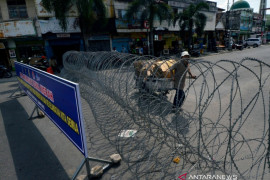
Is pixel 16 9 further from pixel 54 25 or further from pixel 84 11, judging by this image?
pixel 84 11

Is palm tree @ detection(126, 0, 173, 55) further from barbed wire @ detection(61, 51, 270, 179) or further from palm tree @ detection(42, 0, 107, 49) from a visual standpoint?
barbed wire @ detection(61, 51, 270, 179)

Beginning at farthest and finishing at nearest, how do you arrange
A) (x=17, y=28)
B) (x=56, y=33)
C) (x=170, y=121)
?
(x=56, y=33), (x=17, y=28), (x=170, y=121)

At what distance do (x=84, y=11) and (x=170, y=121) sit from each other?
12151 mm

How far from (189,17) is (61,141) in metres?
20.7

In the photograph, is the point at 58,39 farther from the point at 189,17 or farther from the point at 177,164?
the point at 177,164

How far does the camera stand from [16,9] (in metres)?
15.5

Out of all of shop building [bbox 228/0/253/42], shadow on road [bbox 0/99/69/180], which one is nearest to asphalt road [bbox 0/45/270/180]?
shadow on road [bbox 0/99/69/180]

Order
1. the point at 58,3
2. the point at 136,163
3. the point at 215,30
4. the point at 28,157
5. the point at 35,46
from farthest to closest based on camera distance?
the point at 215,30 < the point at 35,46 < the point at 58,3 < the point at 28,157 < the point at 136,163

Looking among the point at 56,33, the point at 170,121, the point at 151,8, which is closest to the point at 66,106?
the point at 170,121

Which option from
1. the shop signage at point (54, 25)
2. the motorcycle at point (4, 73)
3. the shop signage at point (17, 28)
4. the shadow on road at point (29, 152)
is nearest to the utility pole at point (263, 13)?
the shop signage at point (54, 25)

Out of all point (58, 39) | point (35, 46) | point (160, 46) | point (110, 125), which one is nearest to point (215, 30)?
point (160, 46)

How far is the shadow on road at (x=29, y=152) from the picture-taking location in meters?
3.17

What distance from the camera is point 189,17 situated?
20.7m

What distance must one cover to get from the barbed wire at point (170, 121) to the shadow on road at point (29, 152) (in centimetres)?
113
